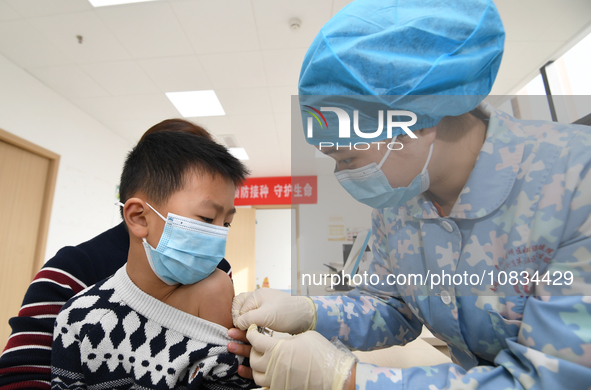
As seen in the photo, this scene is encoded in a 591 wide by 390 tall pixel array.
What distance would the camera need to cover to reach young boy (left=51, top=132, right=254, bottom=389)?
777 millimetres

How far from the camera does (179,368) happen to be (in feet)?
2.47

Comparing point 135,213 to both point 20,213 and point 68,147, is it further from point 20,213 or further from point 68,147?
point 68,147

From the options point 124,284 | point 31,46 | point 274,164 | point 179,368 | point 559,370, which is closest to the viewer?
point 559,370

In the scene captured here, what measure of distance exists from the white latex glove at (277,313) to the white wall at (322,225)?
0.30 meters

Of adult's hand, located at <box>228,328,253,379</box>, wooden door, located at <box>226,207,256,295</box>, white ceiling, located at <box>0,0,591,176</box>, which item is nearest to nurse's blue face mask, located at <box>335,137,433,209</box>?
adult's hand, located at <box>228,328,253,379</box>

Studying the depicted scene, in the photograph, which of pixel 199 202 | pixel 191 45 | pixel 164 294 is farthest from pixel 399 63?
pixel 191 45

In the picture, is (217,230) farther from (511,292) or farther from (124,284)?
(511,292)

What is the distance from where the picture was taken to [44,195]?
11.5 ft

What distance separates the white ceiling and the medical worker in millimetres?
2188

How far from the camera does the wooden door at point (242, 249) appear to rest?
618 centimetres

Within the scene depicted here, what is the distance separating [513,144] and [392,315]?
25.8 inches

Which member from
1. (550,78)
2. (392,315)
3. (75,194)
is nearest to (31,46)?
(75,194)

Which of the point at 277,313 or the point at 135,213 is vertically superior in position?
the point at 135,213

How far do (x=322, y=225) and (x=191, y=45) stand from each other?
9.47 ft
